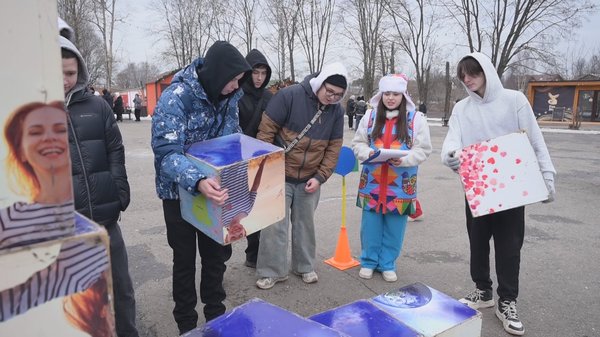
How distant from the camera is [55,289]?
0.99 metres

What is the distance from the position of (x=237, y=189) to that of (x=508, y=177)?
1.73 metres

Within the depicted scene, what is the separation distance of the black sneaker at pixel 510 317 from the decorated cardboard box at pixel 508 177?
0.82 meters

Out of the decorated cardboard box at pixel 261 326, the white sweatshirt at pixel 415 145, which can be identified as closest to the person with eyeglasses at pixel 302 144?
the white sweatshirt at pixel 415 145

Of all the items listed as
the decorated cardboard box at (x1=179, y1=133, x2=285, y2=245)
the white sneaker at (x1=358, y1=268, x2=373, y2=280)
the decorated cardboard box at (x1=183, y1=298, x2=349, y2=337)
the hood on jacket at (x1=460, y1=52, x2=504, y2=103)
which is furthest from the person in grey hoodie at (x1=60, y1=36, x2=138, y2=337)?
the hood on jacket at (x1=460, y1=52, x2=504, y2=103)

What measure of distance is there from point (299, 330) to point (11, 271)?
1051mm

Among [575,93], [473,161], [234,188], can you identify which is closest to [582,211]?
[473,161]

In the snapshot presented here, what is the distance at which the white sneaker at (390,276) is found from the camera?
3.73m

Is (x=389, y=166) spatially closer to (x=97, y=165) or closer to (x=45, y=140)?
(x=97, y=165)

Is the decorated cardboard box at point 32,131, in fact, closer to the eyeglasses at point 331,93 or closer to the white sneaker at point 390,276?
the eyeglasses at point 331,93

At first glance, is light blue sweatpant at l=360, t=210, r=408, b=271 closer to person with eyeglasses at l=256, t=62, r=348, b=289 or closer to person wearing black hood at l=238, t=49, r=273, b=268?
person with eyeglasses at l=256, t=62, r=348, b=289

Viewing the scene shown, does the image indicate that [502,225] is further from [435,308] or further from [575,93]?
[575,93]

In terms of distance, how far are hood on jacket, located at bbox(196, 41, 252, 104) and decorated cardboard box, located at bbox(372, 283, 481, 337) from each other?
1446 mm

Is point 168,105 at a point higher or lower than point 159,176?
higher

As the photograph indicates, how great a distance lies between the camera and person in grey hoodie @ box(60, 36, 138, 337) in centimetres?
210
